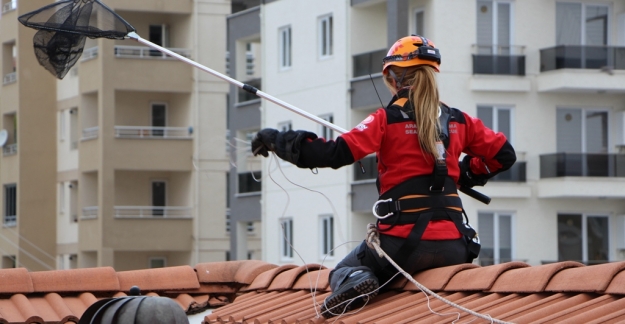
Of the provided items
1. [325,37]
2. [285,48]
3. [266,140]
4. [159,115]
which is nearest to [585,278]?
[266,140]

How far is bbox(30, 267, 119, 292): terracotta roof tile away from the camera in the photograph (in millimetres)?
9336

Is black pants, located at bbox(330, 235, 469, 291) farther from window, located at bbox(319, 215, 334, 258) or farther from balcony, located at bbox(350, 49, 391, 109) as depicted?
window, located at bbox(319, 215, 334, 258)

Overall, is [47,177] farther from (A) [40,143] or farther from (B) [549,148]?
(B) [549,148]

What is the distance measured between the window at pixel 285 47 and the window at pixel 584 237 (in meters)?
9.69

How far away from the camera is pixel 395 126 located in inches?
285

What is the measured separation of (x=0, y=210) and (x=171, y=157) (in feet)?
31.3

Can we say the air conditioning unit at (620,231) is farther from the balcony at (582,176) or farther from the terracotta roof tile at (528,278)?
the terracotta roof tile at (528,278)

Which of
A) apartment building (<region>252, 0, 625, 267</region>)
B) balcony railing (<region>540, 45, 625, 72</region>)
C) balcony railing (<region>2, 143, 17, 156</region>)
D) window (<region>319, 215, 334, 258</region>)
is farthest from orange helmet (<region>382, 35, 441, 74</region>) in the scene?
balcony railing (<region>2, 143, 17, 156</region>)

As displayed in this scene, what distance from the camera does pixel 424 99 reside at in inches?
288

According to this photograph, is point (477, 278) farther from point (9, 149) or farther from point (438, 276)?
point (9, 149)

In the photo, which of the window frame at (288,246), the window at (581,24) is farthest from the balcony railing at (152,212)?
the window at (581,24)

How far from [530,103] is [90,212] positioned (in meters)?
18.2

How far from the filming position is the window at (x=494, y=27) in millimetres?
35688

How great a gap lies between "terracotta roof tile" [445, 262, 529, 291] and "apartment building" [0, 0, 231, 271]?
1468 inches
